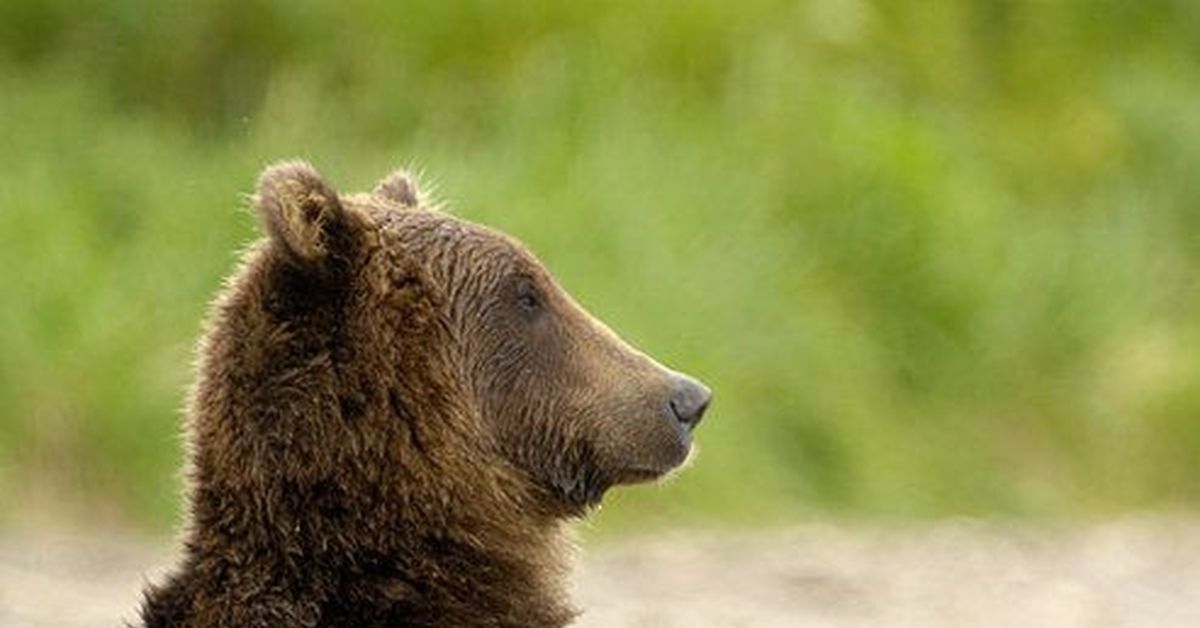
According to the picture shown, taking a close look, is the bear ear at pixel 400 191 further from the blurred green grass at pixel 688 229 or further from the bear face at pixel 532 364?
the blurred green grass at pixel 688 229

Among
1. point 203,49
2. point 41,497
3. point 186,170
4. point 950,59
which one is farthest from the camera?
point 950,59

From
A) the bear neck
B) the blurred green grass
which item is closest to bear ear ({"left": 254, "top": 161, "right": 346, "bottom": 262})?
the bear neck

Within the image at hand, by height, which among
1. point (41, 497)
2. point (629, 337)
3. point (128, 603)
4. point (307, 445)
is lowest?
point (307, 445)

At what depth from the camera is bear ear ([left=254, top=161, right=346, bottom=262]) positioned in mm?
5609

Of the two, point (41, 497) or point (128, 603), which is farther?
point (41, 497)

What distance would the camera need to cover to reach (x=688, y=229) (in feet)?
43.0

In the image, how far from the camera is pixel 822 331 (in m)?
13.1

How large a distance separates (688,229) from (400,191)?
6.91 metres

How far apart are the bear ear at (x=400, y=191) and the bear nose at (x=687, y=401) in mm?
585

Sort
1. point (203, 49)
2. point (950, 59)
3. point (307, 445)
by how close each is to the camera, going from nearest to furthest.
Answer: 1. point (307, 445)
2. point (203, 49)
3. point (950, 59)

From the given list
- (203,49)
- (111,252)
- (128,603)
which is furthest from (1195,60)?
(128,603)

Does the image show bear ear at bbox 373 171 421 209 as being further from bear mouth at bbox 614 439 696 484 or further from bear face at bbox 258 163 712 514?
bear mouth at bbox 614 439 696 484

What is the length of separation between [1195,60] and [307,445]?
11557 mm

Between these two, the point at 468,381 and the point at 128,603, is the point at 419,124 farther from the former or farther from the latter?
the point at 468,381
